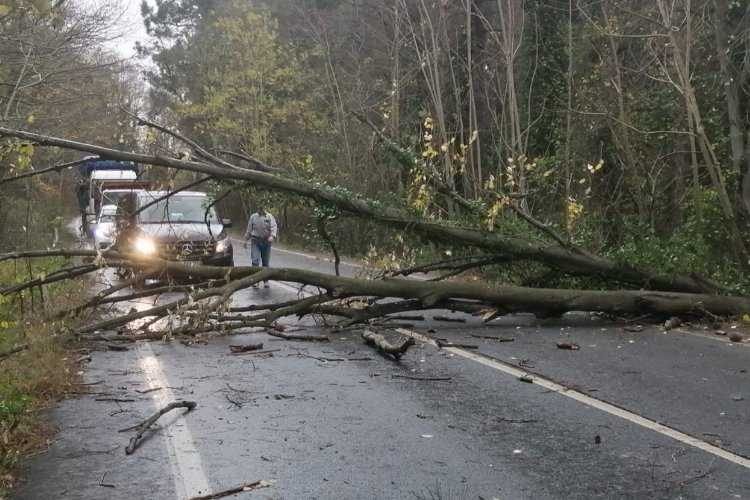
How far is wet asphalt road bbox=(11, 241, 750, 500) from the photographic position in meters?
5.14

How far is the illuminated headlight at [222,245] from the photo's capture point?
59.7 ft


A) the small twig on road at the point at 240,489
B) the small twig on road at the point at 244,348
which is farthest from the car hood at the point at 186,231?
the small twig on road at the point at 240,489

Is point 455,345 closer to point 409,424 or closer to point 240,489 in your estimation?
point 409,424

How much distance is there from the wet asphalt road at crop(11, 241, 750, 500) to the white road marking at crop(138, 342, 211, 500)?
2cm

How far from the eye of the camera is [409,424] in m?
6.48

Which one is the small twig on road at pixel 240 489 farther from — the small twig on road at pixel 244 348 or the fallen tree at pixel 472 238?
the fallen tree at pixel 472 238

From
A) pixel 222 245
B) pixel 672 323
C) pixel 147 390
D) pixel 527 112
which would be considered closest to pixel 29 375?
pixel 147 390

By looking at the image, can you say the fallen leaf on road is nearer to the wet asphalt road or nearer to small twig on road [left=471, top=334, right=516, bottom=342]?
the wet asphalt road

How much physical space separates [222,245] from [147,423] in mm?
12217

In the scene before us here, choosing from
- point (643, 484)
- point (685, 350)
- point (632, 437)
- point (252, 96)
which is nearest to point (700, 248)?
point (685, 350)

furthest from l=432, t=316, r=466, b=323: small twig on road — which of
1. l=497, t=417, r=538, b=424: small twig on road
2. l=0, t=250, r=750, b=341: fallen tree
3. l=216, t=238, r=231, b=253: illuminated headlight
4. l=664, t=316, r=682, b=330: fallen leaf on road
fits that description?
l=216, t=238, r=231, b=253: illuminated headlight

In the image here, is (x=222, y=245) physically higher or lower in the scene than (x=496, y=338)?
higher

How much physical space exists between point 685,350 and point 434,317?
383 cm

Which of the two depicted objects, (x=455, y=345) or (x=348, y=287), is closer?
(x=455, y=345)
